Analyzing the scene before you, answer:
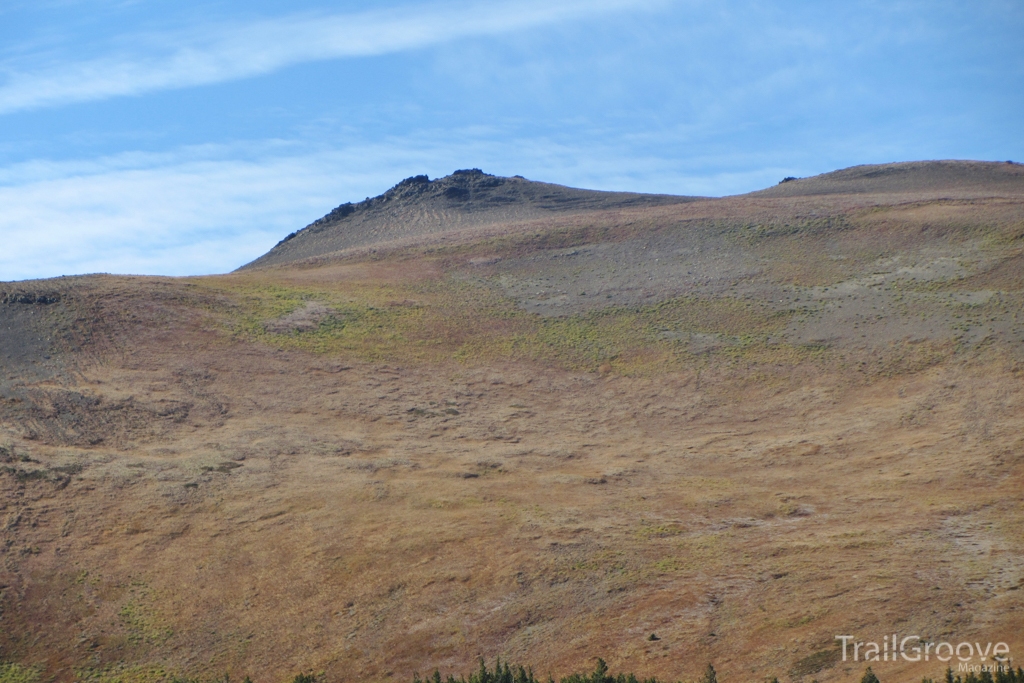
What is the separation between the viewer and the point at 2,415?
2555 centimetres

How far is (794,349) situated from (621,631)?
60.6 ft

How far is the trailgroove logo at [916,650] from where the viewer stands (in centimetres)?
1382

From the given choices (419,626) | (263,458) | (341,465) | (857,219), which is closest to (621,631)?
(419,626)

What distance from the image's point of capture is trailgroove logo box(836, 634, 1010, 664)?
1382 centimetres

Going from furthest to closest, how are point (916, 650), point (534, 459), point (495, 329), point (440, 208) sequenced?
1. point (440, 208)
2. point (495, 329)
3. point (534, 459)
4. point (916, 650)

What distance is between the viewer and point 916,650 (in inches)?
567

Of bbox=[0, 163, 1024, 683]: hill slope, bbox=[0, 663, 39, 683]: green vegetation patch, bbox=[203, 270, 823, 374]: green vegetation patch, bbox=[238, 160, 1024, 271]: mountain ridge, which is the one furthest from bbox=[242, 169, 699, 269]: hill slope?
bbox=[0, 663, 39, 683]: green vegetation patch

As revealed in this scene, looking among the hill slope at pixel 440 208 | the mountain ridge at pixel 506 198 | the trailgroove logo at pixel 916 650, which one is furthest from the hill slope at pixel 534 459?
the hill slope at pixel 440 208

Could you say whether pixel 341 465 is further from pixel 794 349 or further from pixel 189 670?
pixel 794 349

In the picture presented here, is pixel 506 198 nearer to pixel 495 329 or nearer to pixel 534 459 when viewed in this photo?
pixel 495 329

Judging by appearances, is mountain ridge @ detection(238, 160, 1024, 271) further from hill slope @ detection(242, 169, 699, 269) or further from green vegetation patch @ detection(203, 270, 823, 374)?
green vegetation patch @ detection(203, 270, 823, 374)

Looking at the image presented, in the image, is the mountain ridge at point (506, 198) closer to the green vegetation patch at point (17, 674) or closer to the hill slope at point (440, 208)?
the hill slope at point (440, 208)

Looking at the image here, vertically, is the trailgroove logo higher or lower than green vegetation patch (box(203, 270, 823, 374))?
lower

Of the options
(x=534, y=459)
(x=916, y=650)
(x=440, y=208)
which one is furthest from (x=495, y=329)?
(x=440, y=208)
